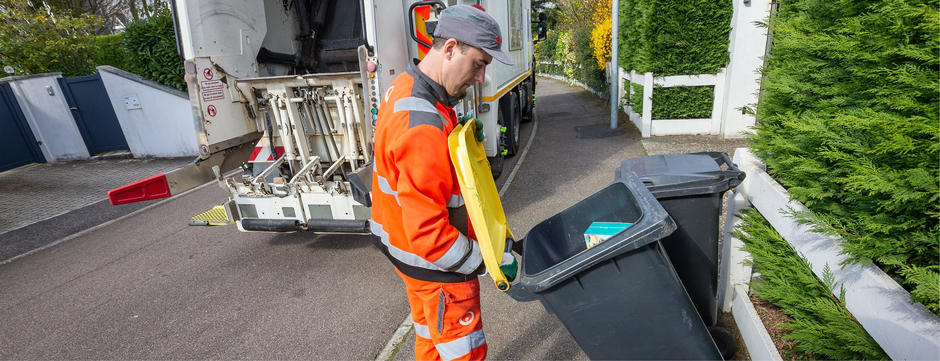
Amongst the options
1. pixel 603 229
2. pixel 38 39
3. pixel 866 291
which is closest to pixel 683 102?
pixel 603 229

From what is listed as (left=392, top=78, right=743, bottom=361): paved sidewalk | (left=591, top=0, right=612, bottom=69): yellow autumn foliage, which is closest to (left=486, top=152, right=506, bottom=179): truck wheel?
(left=392, top=78, right=743, bottom=361): paved sidewalk

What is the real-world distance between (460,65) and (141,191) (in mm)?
2958

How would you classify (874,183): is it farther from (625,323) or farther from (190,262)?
(190,262)

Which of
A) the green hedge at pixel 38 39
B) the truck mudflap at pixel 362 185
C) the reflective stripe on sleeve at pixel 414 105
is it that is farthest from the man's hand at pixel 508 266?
the green hedge at pixel 38 39

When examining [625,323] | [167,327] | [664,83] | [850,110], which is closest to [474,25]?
[625,323]

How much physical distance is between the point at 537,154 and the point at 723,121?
3.10m

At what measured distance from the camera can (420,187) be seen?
154 centimetres

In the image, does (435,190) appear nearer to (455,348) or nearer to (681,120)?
(455,348)

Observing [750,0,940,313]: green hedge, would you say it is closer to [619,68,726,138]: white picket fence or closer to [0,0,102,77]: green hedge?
[619,68,726,138]: white picket fence

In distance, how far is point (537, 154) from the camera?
7.54 meters

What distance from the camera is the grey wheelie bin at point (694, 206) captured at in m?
2.15

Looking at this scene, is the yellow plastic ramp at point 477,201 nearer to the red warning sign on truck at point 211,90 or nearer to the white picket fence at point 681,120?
the red warning sign on truck at point 211,90

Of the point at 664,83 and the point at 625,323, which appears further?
the point at 664,83

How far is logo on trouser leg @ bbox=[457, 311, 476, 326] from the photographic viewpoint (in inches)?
69.9
